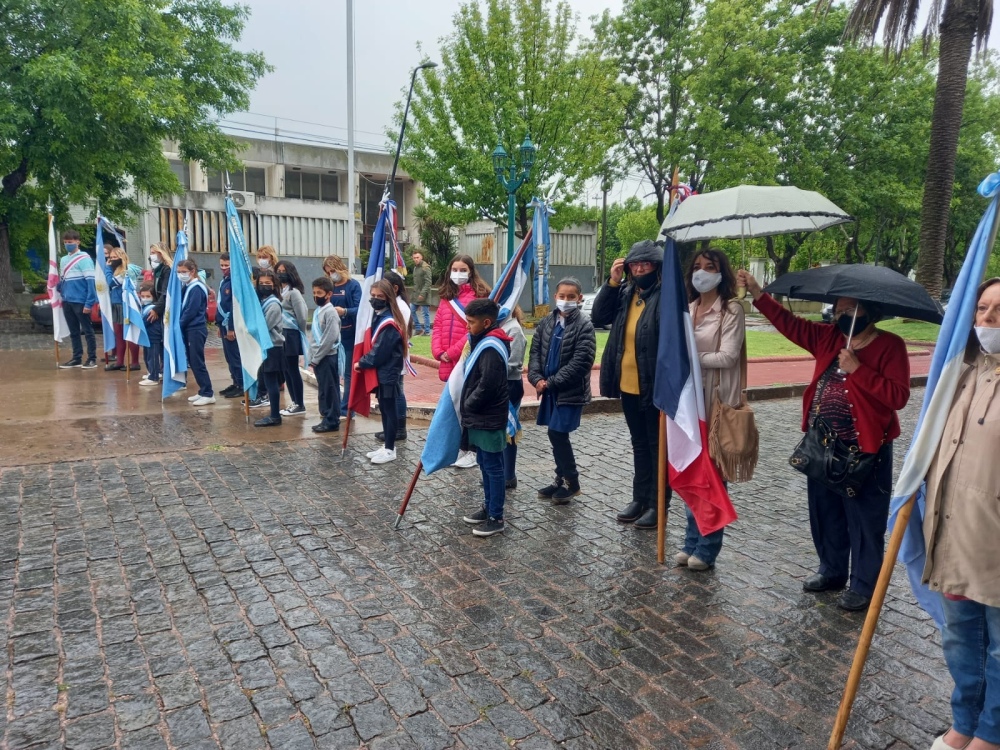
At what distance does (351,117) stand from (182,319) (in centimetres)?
1390

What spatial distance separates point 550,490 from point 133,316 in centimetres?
734

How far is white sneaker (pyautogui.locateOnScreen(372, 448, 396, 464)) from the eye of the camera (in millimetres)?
7043

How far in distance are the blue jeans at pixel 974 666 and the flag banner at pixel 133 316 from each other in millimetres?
10351

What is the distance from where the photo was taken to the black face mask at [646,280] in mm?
5188

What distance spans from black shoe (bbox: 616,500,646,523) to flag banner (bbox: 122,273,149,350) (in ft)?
25.9

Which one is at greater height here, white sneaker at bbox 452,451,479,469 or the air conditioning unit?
the air conditioning unit

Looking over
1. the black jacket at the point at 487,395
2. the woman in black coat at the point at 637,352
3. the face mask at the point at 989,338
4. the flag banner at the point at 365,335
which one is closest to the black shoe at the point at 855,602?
the woman in black coat at the point at 637,352

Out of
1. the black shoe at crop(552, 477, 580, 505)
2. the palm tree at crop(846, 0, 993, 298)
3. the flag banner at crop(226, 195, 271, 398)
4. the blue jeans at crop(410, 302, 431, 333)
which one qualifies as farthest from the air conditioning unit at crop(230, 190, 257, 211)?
the black shoe at crop(552, 477, 580, 505)

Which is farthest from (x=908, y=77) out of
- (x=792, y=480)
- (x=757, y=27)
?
(x=792, y=480)

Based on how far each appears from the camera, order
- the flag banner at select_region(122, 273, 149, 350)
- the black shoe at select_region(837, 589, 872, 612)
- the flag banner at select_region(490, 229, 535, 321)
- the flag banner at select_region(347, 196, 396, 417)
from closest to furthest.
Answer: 1. the black shoe at select_region(837, 589, 872, 612)
2. the flag banner at select_region(490, 229, 535, 321)
3. the flag banner at select_region(347, 196, 396, 417)
4. the flag banner at select_region(122, 273, 149, 350)

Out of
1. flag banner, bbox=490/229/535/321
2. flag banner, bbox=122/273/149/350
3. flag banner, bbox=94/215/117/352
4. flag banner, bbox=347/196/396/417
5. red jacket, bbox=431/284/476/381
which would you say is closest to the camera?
flag banner, bbox=490/229/535/321

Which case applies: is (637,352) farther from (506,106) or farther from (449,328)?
(506,106)

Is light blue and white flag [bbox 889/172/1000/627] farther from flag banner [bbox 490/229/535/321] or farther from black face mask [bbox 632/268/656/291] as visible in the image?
flag banner [bbox 490/229/535/321]

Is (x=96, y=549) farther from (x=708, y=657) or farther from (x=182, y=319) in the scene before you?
(x=182, y=319)
